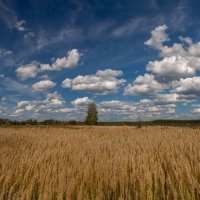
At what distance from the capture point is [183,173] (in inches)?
177

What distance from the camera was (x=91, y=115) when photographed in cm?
7794

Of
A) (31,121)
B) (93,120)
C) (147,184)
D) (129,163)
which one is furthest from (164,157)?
(93,120)

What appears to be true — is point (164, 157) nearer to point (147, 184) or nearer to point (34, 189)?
point (147, 184)

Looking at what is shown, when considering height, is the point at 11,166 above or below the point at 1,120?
below

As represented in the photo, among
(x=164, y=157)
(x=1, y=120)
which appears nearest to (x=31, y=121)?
(x=1, y=120)

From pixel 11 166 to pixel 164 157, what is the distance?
3.04m

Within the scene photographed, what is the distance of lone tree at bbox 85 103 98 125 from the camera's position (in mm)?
75912

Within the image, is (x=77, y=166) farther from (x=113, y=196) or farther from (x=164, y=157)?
(x=164, y=157)

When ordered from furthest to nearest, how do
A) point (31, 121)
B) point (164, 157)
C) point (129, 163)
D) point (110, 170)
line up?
point (31, 121) < point (164, 157) < point (129, 163) < point (110, 170)

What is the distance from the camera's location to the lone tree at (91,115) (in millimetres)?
Result: 75912

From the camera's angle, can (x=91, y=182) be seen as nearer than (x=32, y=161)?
Yes

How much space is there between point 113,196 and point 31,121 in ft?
182

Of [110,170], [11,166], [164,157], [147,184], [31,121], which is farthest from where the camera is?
[31,121]

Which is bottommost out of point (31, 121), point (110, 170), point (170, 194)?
point (170, 194)
